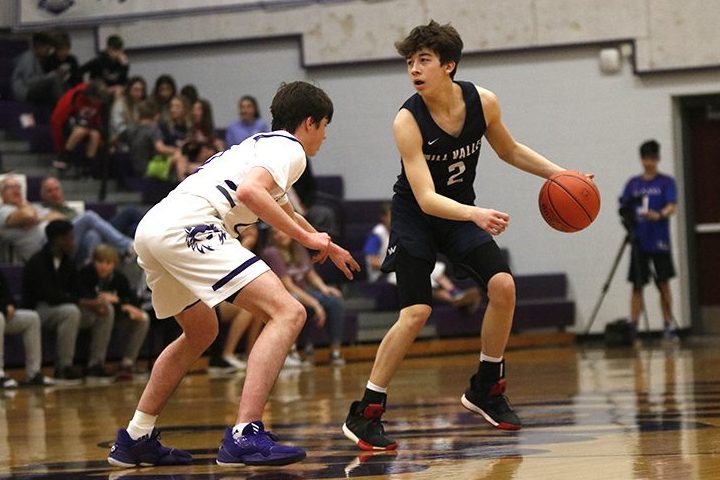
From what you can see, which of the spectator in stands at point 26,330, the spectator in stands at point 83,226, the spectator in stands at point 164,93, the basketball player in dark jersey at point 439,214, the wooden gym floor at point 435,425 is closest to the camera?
the wooden gym floor at point 435,425

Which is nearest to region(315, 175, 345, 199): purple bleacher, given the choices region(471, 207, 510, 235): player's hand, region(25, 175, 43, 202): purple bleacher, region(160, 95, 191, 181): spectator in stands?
region(160, 95, 191, 181): spectator in stands

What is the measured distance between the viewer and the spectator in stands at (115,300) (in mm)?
10742

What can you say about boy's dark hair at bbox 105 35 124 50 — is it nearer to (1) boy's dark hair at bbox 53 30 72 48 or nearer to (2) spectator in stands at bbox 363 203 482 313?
(1) boy's dark hair at bbox 53 30 72 48

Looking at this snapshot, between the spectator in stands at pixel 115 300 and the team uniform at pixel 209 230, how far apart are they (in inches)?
236

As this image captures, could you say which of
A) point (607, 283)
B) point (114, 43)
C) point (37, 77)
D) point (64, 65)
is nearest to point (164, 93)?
point (114, 43)

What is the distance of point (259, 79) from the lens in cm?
1570

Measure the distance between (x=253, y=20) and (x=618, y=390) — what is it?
8.88 m

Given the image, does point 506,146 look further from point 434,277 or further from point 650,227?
point 650,227

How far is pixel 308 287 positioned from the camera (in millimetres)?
12281

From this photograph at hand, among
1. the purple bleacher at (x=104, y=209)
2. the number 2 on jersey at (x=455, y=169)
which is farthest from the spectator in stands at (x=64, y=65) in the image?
the number 2 on jersey at (x=455, y=169)

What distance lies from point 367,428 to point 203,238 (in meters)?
1.09

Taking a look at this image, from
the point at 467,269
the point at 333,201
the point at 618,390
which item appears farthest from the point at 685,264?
the point at 467,269

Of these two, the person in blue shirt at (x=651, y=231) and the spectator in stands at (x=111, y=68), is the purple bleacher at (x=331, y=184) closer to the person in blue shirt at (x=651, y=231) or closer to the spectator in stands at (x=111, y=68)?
the spectator in stands at (x=111, y=68)

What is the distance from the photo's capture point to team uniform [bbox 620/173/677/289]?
13695 millimetres
